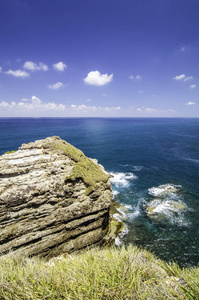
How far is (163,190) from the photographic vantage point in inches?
1145

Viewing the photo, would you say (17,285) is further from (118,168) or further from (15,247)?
(118,168)

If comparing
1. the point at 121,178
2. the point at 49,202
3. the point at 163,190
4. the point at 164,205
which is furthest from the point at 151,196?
the point at 49,202

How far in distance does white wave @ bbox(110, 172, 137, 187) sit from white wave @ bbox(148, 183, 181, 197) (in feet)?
19.6

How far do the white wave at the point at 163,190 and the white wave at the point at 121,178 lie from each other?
598cm

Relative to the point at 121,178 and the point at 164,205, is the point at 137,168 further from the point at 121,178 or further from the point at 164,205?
the point at 164,205

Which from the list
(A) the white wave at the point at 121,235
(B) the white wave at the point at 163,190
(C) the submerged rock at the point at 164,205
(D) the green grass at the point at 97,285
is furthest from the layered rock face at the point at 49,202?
(B) the white wave at the point at 163,190

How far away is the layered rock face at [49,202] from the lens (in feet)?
36.8

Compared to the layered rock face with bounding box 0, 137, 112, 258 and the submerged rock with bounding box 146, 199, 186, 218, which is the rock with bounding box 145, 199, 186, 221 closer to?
the submerged rock with bounding box 146, 199, 186, 218

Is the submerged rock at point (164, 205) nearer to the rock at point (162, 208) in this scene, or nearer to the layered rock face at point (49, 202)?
the rock at point (162, 208)

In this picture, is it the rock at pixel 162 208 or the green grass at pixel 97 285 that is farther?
the rock at pixel 162 208

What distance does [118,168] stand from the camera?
40.5 metres

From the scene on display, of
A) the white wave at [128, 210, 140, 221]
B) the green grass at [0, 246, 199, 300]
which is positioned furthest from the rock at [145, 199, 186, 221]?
the green grass at [0, 246, 199, 300]

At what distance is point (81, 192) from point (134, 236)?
11799 millimetres

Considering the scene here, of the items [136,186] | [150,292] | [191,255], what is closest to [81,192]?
[150,292]
